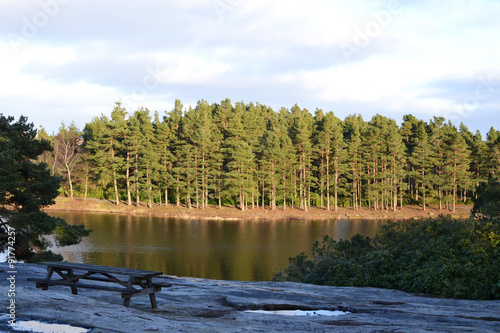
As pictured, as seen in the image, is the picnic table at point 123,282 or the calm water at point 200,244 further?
the calm water at point 200,244

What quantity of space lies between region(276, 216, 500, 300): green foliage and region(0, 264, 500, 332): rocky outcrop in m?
0.81

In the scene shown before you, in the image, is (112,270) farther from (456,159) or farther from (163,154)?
(456,159)

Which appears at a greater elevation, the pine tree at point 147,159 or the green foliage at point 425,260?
the pine tree at point 147,159

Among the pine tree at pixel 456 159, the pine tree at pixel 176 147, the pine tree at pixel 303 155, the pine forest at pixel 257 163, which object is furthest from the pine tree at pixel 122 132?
the pine tree at pixel 456 159

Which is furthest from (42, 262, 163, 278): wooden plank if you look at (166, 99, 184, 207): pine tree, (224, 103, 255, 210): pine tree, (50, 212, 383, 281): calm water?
(166, 99, 184, 207): pine tree

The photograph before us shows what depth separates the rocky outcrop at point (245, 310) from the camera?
6.75m

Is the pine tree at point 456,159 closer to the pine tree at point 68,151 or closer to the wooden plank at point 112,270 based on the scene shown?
the pine tree at point 68,151

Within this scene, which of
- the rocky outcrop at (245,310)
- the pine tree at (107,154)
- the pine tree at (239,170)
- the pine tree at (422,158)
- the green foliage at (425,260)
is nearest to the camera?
the rocky outcrop at (245,310)

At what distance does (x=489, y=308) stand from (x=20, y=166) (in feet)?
54.2

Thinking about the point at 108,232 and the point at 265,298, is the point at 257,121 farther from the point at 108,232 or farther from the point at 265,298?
the point at 265,298

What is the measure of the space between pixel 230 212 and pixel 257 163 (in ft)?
33.3

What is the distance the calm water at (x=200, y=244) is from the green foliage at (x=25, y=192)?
10.0 m

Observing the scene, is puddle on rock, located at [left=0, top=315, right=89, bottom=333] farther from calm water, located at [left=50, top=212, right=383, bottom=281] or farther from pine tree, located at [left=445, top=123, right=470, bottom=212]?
pine tree, located at [left=445, top=123, right=470, bottom=212]

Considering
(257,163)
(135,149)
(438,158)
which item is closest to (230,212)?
(257,163)
